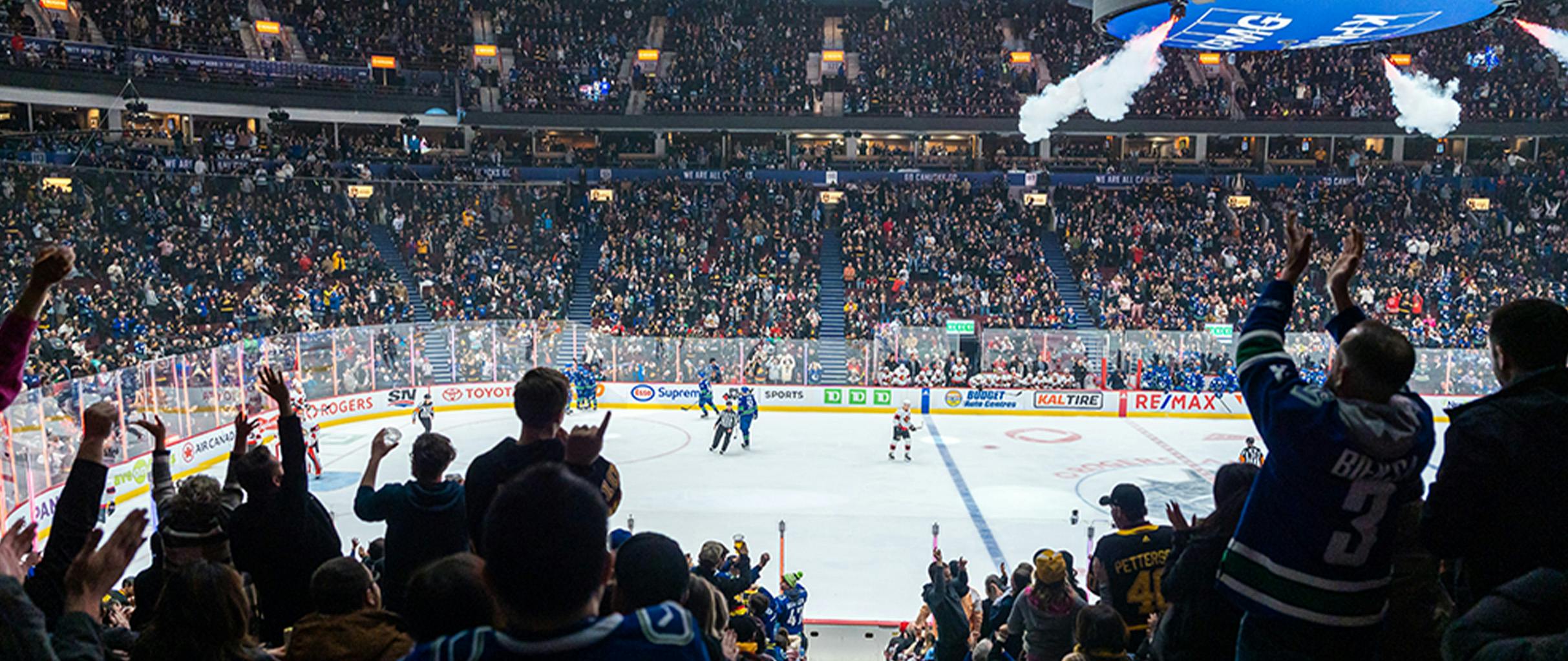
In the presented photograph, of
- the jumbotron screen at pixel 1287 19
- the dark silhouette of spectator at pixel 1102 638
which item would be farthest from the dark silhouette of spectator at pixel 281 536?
the jumbotron screen at pixel 1287 19

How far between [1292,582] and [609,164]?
36242 millimetres

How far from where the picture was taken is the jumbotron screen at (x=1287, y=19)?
29.2ft

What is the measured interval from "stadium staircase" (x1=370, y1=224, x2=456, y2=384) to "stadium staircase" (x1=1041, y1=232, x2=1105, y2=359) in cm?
1743

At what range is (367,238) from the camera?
30.9 m

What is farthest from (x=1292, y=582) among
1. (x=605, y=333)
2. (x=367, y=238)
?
(x=367, y=238)

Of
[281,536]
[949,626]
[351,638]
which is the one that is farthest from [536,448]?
[949,626]

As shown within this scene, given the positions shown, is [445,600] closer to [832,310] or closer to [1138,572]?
[1138,572]

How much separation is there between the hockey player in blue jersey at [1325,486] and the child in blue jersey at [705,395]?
22943mm

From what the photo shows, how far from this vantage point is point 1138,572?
504 cm

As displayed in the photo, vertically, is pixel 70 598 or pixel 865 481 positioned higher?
pixel 70 598

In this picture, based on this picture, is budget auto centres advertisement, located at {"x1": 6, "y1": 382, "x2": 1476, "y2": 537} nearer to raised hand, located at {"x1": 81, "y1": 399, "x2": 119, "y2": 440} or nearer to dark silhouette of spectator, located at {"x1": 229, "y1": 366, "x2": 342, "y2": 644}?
dark silhouette of spectator, located at {"x1": 229, "y1": 366, "x2": 342, "y2": 644}

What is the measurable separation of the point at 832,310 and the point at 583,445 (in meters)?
28.7

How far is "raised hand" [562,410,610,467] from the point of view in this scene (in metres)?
4.06

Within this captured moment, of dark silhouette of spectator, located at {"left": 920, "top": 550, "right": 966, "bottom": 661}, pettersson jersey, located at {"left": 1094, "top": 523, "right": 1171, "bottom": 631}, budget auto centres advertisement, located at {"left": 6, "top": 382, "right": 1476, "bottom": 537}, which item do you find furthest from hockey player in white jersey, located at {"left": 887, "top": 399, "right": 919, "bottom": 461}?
pettersson jersey, located at {"left": 1094, "top": 523, "right": 1171, "bottom": 631}
